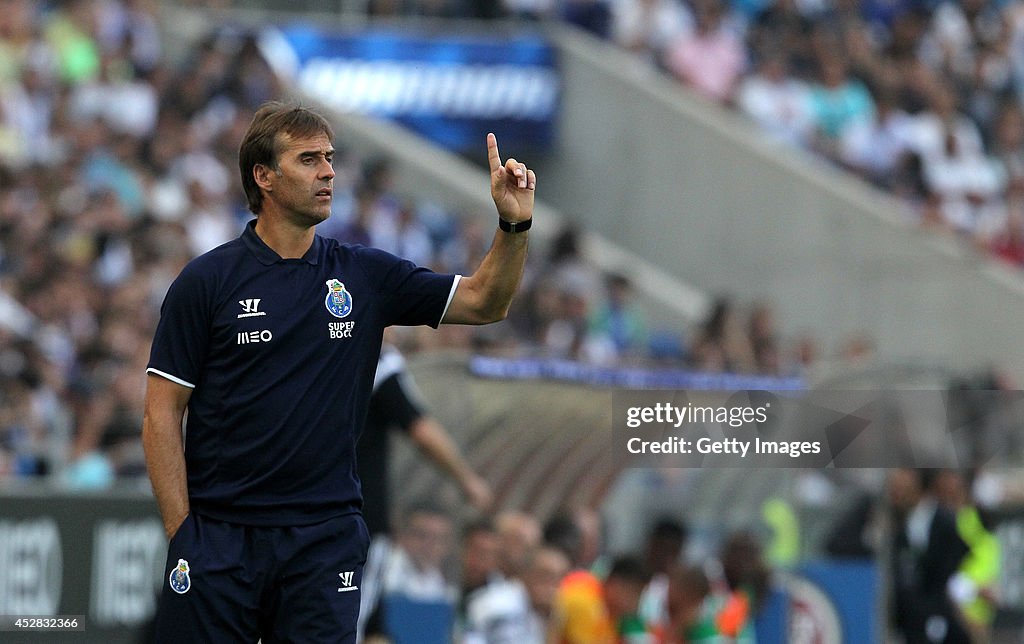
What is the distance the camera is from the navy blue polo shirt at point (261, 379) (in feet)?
19.0

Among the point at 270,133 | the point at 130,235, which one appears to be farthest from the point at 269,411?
the point at 130,235

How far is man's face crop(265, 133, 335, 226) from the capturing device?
587 centimetres

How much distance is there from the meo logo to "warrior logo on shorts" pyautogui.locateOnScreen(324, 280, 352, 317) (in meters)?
0.21

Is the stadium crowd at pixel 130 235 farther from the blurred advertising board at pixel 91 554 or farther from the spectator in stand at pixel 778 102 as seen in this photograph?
the spectator in stand at pixel 778 102

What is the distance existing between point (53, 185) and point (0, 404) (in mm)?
3153

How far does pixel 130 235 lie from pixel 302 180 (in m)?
8.99

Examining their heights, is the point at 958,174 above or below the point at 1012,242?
above


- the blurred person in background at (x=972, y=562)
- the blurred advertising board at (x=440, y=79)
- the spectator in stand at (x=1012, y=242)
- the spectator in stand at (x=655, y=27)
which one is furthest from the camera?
the spectator in stand at (x=655, y=27)

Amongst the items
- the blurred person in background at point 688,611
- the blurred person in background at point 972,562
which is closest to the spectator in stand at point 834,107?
the blurred person in background at point 972,562

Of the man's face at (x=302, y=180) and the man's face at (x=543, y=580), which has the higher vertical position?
the man's face at (x=302, y=180)

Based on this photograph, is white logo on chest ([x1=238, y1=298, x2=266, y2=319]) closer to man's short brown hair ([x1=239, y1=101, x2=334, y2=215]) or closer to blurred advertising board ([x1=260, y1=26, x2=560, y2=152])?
man's short brown hair ([x1=239, y1=101, x2=334, y2=215])

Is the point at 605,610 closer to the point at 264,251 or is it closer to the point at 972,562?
the point at 972,562

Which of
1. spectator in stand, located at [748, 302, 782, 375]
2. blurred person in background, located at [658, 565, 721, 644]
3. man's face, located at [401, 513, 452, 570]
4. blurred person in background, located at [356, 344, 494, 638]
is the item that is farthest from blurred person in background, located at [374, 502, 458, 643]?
spectator in stand, located at [748, 302, 782, 375]

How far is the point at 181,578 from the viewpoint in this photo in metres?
5.75
